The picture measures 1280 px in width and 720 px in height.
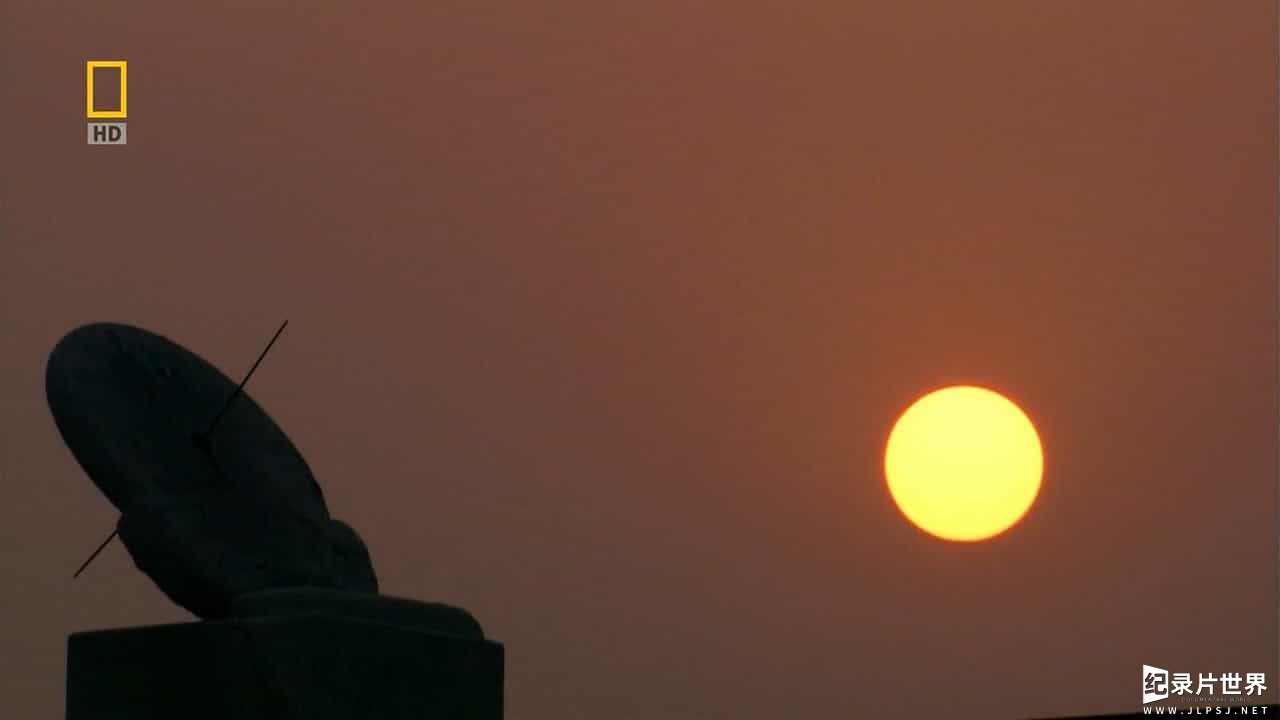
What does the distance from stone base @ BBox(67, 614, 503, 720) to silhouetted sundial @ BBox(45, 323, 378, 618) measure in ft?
1.02

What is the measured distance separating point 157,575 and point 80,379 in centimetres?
63

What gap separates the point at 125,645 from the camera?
589cm

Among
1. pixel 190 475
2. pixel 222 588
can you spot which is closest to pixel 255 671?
pixel 222 588

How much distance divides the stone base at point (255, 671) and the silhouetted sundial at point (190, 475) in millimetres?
310

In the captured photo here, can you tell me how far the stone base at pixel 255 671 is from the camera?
224 inches

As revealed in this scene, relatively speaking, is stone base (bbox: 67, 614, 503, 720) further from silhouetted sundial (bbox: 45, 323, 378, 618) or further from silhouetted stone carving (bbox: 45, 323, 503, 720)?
silhouetted sundial (bbox: 45, 323, 378, 618)

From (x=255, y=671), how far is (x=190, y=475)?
3.26 feet

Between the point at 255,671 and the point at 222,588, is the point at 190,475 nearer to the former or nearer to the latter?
the point at 222,588

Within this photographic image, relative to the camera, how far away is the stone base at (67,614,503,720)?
224 inches

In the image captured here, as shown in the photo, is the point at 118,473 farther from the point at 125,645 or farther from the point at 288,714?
the point at 288,714

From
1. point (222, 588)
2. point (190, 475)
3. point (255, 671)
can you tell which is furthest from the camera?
point (190, 475)

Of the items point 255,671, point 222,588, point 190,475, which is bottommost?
point 255,671

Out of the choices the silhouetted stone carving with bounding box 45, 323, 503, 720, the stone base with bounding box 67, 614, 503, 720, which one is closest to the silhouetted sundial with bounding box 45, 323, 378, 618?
the silhouetted stone carving with bounding box 45, 323, 503, 720

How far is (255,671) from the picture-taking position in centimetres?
567
